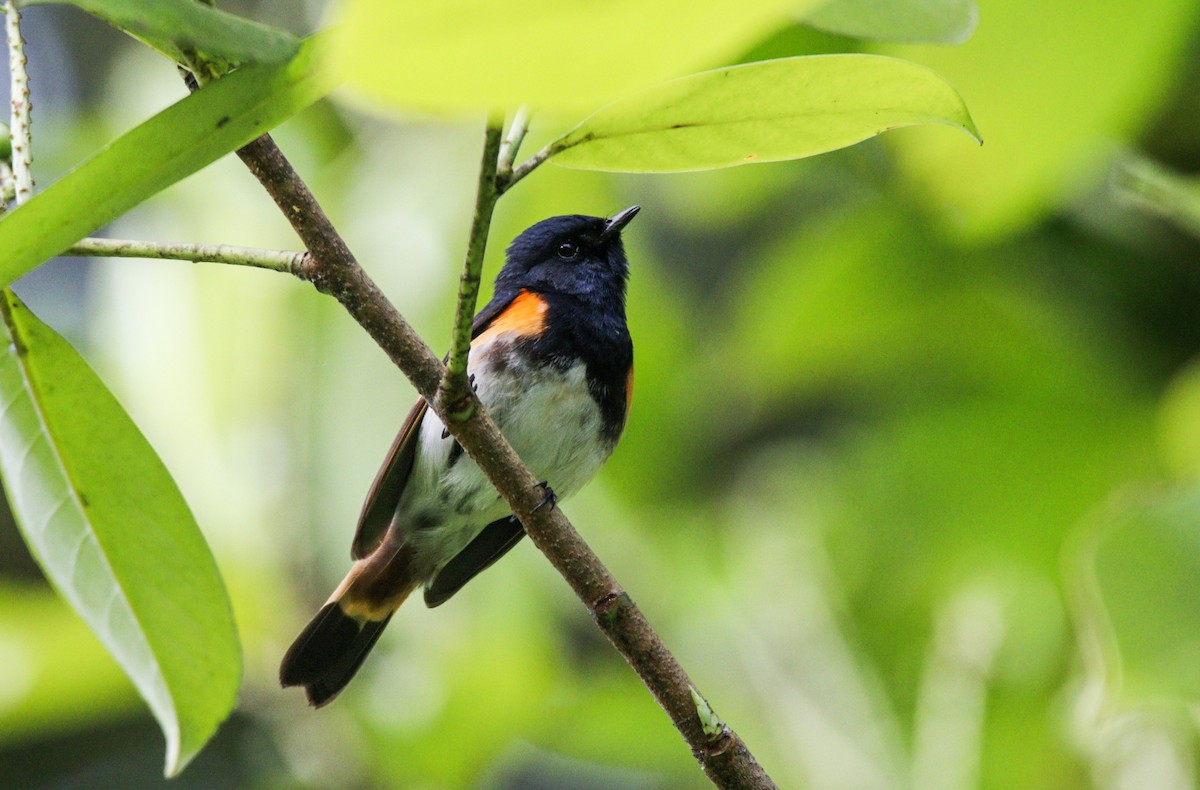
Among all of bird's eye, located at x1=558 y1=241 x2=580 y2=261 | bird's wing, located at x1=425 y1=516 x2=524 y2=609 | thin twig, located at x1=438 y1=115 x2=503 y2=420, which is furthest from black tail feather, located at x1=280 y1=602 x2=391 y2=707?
thin twig, located at x1=438 y1=115 x2=503 y2=420

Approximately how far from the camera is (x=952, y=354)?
9.13 feet

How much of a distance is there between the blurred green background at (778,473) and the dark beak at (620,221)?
0.09 meters

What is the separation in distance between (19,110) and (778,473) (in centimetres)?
258

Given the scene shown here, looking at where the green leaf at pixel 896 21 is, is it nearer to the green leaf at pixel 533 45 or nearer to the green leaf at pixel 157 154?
the green leaf at pixel 157 154

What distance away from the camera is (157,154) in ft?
3.00

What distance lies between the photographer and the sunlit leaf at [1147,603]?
1.38 metres

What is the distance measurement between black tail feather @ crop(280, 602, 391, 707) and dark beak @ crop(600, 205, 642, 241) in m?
1.01

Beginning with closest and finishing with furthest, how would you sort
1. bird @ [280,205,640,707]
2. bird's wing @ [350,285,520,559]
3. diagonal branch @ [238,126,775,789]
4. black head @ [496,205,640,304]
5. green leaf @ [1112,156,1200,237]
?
diagonal branch @ [238,126,775,789] < green leaf @ [1112,156,1200,237] < bird's wing @ [350,285,520,559] < bird @ [280,205,640,707] < black head @ [496,205,640,304]

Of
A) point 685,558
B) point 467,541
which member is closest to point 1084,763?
point 685,558

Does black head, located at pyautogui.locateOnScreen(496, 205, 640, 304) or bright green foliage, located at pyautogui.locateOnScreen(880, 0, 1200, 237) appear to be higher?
black head, located at pyautogui.locateOnScreen(496, 205, 640, 304)

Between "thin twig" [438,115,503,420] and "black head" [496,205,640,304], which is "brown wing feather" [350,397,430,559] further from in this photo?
"thin twig" [438,115,503,420]

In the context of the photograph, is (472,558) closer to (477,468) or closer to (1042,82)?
(477,468)

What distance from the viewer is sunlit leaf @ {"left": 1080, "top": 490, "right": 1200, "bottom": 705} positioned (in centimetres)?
138

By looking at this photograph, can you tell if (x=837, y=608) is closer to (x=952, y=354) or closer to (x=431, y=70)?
(x=952, y=354)
